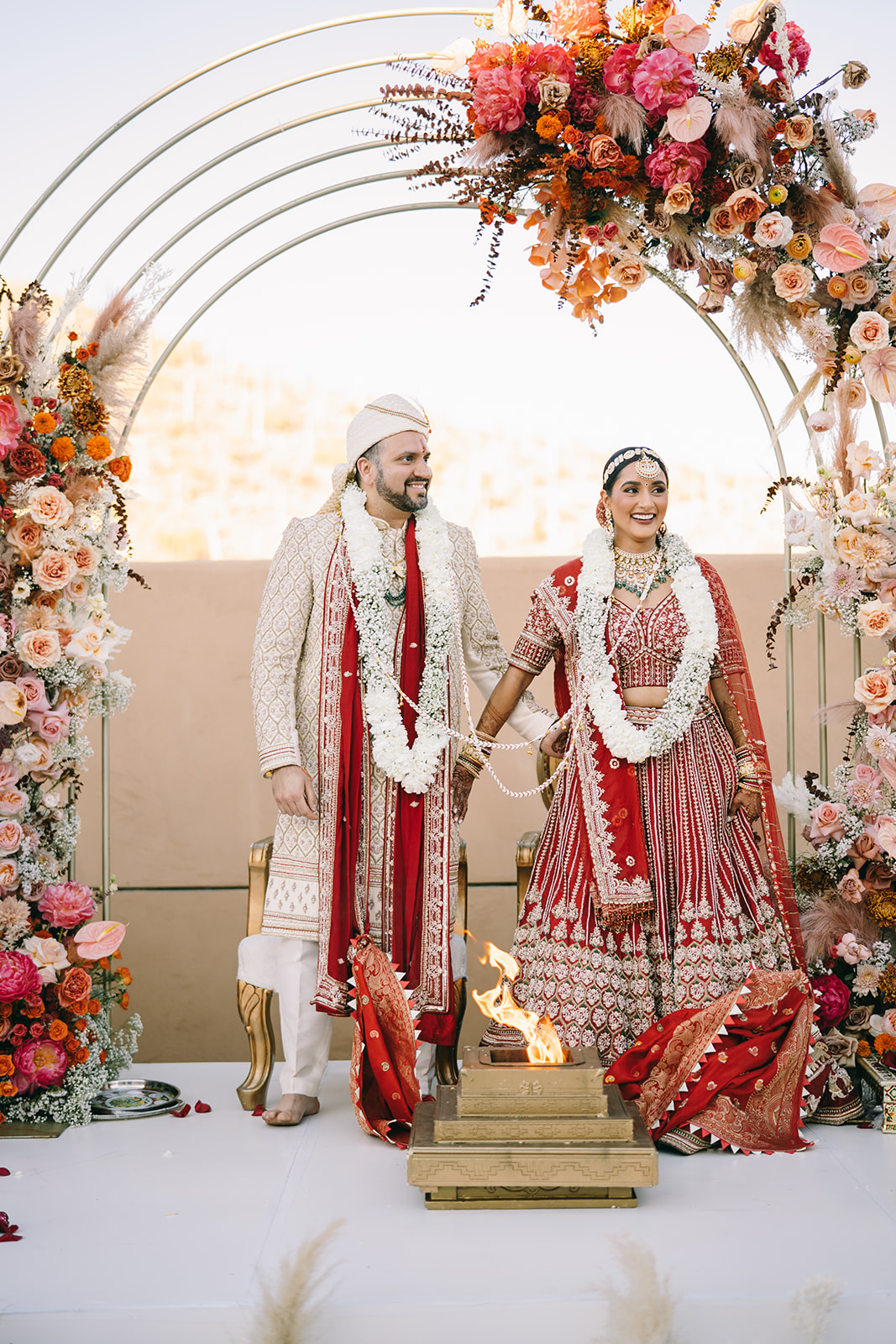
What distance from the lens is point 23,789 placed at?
374 cm

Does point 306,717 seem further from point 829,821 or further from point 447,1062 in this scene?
point 829,821

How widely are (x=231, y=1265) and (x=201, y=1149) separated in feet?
2.63

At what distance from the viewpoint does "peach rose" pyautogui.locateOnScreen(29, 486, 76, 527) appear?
11.8 ft

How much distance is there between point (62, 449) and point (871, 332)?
7.76ft

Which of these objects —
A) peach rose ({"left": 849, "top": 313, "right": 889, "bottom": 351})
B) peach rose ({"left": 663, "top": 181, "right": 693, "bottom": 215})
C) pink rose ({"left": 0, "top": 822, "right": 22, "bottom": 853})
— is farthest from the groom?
peach rose ({"left": 849, "top": 313, "right": 889, "bottom": 351})

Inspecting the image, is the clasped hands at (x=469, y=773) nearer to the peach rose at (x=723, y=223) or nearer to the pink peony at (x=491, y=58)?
the peach rose at (x=723, y=223)

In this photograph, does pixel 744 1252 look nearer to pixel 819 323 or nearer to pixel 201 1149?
pixel 201 1149

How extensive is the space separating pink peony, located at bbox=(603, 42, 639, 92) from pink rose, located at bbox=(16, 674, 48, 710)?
1.91 metres

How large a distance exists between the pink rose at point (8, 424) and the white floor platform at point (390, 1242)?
195 cm

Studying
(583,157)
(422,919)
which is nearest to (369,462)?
(583,157)

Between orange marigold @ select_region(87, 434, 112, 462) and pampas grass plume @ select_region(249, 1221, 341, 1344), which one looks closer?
pampas grass plume @ select_region(249, 1221, 341, 1344)

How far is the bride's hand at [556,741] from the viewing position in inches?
149

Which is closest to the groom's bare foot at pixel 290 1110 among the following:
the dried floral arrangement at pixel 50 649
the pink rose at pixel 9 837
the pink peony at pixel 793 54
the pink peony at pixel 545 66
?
the dried floral arrangement at pixel 50 649

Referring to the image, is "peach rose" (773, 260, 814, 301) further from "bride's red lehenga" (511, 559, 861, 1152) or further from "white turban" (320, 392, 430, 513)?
"white turban" (320, 392, 430, 513)
